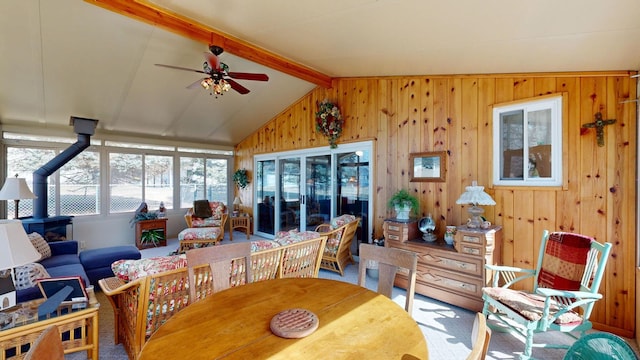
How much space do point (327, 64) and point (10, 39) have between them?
3.83m

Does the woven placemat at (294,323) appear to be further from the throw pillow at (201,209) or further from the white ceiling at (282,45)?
the throw pillow at (201,209)

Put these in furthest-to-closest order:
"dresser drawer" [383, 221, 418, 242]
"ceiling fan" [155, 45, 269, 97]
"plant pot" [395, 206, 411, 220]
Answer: "plant pot" [395, 206, 411, 220] → "dresser drawer" [383, 221, 418, 242] → "ceiling fan" [155, 45, 269, 97]

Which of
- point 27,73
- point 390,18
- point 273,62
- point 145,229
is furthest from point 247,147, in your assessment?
point 390,18

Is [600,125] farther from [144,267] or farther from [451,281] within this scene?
[144,267]

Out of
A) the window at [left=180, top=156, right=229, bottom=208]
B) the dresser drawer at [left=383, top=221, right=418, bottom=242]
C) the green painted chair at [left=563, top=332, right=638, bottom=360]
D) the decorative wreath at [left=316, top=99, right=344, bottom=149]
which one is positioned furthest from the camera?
the window at [left=180, top=156, right=229, bottom=208]

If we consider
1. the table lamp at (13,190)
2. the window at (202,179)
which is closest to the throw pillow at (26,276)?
the table lamp at (13,190)

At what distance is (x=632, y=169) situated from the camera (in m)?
2.51

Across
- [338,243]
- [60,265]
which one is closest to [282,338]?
[338,243]

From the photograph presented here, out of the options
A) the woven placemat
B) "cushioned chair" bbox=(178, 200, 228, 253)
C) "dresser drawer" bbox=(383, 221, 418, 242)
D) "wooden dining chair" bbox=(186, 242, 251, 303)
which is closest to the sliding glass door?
"dresser drawer" bbox=(383, 221, 418, 242)

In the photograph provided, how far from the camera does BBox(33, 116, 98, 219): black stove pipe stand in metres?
4.73

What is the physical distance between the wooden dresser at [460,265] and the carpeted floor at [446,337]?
147 millimetres

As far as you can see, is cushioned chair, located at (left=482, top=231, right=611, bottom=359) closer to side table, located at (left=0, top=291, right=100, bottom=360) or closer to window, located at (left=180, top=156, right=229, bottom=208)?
side table, located at (left=0, top=291, right=100, bottom=360)

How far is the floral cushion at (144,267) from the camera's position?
1.97m

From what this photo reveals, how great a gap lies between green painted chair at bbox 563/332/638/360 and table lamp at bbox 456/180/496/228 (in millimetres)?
1990
